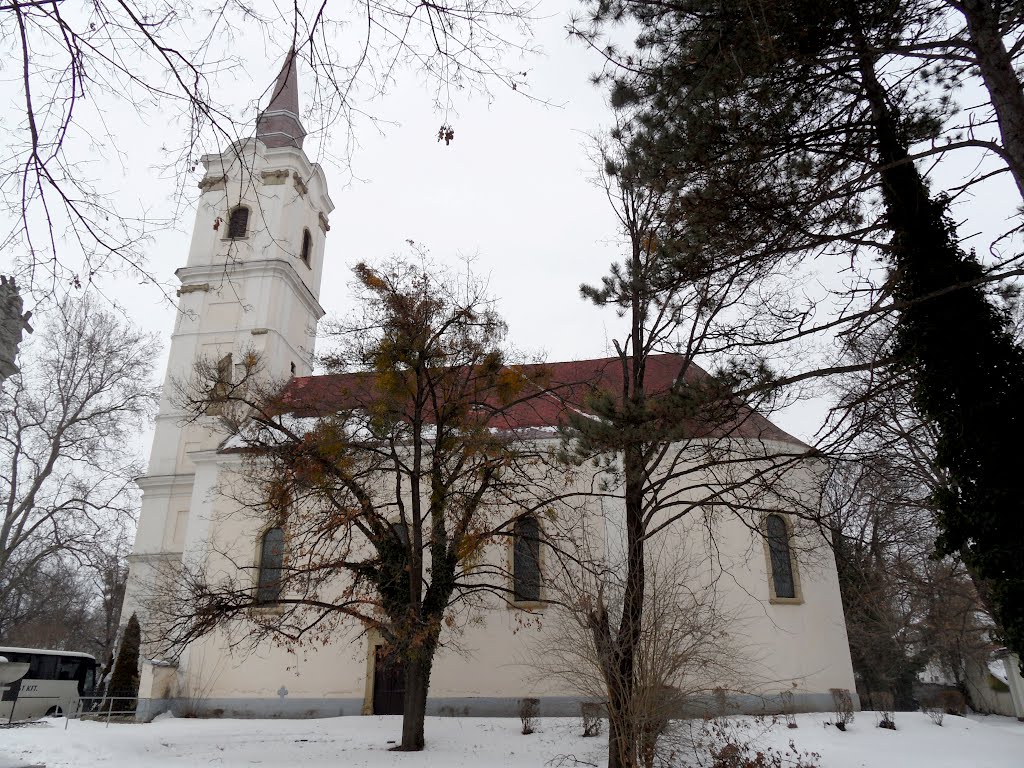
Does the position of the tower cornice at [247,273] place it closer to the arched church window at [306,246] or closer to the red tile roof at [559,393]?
the arched church window at [306,246]

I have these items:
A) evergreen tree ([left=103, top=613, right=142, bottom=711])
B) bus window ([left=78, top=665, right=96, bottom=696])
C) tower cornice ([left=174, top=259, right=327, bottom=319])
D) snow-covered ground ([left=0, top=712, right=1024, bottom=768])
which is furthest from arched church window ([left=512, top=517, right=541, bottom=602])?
bus window ([left=78, top=665, right=96, bottom=696])

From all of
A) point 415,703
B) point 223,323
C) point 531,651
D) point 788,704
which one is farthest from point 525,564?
point 223,323

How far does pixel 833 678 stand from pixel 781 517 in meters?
4.34

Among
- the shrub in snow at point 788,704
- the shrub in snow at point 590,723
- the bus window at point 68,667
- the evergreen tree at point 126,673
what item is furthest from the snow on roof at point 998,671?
the bus window at point 68,667

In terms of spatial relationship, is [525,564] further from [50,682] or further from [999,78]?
[50,682]

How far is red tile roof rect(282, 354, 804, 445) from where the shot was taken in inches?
420

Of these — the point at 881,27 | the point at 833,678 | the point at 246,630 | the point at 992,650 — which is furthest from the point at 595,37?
the point at 992,650

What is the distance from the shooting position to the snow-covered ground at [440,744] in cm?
1274

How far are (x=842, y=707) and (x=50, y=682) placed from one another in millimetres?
26175

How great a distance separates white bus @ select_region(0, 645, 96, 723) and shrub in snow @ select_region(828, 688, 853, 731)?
23.2 meters

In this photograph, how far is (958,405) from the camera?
26.1 ft

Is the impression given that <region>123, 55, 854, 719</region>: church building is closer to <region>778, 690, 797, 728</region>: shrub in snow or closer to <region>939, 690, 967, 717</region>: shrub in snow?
<region>778, 690, 797, 728</region>: shrub in snow

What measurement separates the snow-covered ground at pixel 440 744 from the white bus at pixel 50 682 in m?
9.00

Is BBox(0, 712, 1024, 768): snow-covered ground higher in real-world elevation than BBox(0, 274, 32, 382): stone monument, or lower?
lower
